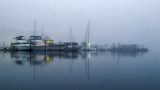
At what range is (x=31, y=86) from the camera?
403 centimetres

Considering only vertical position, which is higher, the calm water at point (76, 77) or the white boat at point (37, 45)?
the white boat at point (37, 45)

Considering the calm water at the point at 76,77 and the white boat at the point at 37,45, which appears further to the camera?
the white boat at the point at 37,45

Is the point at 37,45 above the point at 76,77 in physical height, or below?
above

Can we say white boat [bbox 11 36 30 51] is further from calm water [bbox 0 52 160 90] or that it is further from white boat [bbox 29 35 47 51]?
calm water [bbox 0 52 160 90]

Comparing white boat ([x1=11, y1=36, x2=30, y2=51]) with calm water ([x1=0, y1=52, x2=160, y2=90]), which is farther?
white boat ([x1=11, y1=36, x2=30, y2=51])

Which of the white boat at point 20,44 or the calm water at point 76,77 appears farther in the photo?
the white boat at point 20,44

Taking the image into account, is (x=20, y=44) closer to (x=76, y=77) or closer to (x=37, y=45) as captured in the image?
(x=37, y=45)

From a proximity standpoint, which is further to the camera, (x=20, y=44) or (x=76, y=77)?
(x=20, y=44)

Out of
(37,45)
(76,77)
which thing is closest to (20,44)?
(37,45)

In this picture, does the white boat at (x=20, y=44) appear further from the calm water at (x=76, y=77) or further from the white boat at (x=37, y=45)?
the calm water at (x=76, y=77)

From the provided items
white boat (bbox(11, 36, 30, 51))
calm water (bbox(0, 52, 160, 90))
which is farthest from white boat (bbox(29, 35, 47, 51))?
calm water (bbox(0, 52, 160, 90))

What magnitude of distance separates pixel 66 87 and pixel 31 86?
1077 millimetres

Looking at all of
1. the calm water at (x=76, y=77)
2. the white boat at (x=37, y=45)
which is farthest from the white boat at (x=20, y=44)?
the calm water at (x=76, y=77)

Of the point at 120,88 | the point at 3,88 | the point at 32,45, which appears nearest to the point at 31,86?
the point at 3,88
